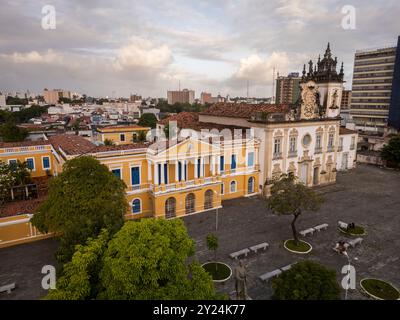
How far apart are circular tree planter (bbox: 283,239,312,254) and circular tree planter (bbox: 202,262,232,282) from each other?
541cm

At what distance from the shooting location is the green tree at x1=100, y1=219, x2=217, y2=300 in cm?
984

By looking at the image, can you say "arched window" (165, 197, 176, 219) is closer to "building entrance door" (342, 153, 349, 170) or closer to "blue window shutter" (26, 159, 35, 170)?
"blue window shutter" (26, 159, 35, 170)

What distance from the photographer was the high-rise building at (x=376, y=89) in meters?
75.8

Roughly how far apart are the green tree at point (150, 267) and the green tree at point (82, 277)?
62 centimetres

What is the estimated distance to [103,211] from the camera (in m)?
17.3

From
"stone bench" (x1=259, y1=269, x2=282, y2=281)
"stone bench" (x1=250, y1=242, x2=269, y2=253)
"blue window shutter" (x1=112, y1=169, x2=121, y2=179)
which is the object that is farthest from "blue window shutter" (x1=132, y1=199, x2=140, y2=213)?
"stone bench" (x1=259, y1=269, x2=282, y2=281)

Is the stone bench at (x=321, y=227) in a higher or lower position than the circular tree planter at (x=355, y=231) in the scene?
higher

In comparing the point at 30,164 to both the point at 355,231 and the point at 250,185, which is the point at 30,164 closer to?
the point at 250,185

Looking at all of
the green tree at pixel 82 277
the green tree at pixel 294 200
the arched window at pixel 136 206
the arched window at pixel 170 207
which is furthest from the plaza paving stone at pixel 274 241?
the green tree at pixel 82 277

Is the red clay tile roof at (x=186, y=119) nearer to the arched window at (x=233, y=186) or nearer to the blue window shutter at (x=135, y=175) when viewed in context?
the arched window at (x=233, y=186)

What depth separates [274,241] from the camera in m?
23.2

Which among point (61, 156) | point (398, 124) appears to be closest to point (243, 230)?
point (61, 156)

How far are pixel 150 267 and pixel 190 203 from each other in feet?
61.9

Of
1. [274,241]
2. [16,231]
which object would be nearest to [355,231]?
[274,241]
